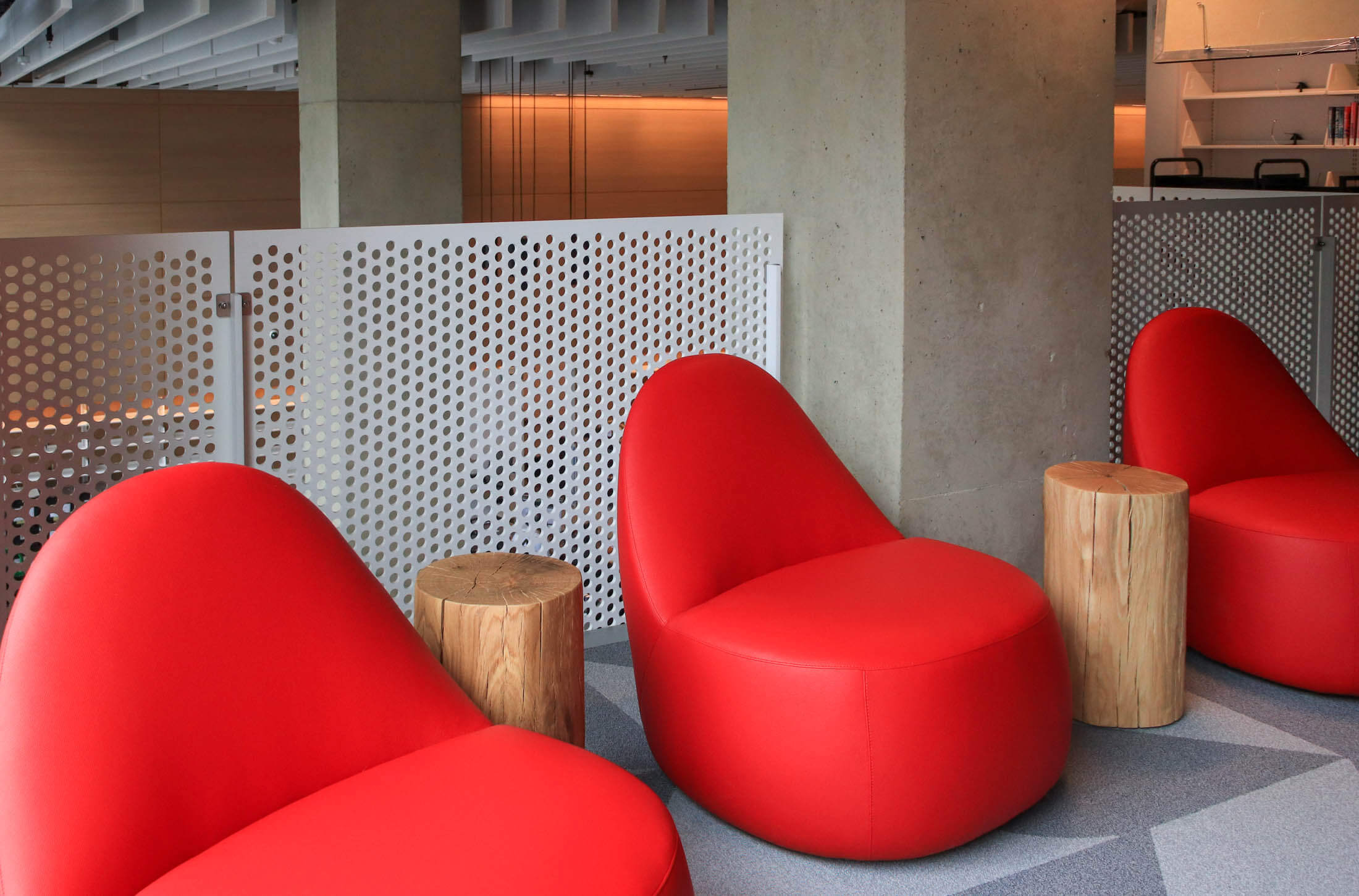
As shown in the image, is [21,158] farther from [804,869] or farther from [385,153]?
[804,869]

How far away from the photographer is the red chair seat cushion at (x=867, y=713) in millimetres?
2344

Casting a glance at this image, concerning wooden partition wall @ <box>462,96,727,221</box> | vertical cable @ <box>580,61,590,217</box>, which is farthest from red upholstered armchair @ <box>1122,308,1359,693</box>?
vertical cable @ <box>580,61,590,217</box>

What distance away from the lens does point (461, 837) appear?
68.6 inches

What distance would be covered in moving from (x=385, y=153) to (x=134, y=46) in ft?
12.8

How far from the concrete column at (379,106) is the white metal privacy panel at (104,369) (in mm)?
3890

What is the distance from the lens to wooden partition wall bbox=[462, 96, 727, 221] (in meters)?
15.8

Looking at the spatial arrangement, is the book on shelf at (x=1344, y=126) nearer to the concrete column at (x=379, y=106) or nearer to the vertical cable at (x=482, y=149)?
the concrete column at (x=379, y=106)

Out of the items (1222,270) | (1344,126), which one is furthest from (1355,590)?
(1344,126)

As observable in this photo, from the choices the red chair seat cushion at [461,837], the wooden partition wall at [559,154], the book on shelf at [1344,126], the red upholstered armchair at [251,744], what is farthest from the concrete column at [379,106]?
the wooden partition wall at [559,154]

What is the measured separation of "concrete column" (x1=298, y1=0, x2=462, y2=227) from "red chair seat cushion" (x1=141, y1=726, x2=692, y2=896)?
5.28m

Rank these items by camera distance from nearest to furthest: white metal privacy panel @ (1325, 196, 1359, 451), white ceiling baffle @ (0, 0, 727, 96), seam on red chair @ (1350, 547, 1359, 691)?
1. seam on red chair @ (1350, 547, 1359, 691)
2. white metal privacy panel @ (1325, 196, 1359, 451)
3. white ceiling baffle @ (0, 0, 727, 96)

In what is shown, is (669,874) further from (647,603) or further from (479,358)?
(479,358)

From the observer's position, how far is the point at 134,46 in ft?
31.6

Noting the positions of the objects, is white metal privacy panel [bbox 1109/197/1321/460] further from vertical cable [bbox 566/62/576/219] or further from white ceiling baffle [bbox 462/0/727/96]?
vertical cable [bbox 566/62/576/219]
